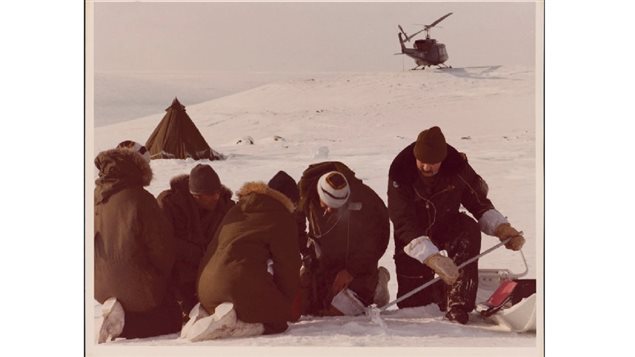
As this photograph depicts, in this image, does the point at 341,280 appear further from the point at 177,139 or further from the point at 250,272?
the point at 177,139

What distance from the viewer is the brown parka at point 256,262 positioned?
641cm

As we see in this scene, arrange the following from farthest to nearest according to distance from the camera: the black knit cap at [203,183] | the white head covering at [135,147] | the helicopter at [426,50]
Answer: the helicopter at [426,50] → the white head covering at [135,147] → the black knit cap at [203,183]

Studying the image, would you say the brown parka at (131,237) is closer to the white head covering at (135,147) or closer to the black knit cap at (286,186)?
the white head covering at (135,147)

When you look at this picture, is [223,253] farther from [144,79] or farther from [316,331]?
[144,79]

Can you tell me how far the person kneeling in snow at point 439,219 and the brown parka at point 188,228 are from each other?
112 cm

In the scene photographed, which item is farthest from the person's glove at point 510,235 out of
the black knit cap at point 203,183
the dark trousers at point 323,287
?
the black knit cap at point 203,183

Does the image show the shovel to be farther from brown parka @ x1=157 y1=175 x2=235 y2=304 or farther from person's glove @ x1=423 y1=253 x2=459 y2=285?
brown parka @ x1=157 y1=175 x2=235 y2=304

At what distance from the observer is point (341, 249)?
6812mm

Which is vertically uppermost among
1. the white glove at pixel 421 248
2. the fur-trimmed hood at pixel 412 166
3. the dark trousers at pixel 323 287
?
the fur-trimmed hood at pixel 412 166

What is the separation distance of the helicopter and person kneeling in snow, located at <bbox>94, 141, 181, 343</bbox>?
1936 millimetres

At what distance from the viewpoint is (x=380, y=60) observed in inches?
288

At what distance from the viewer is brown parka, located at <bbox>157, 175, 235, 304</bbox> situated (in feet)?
21.9

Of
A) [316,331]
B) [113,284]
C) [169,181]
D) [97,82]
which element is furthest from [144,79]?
[316,331]

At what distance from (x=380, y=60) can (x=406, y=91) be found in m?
0.28
